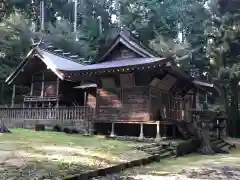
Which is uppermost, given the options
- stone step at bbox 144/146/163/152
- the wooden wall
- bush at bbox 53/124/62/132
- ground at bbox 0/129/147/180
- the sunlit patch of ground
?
the wooden wall

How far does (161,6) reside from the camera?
4756 cm

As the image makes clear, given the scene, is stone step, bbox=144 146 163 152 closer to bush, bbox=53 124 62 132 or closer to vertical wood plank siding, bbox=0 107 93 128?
vertical wood plank siding, bbox=0 107 93 128

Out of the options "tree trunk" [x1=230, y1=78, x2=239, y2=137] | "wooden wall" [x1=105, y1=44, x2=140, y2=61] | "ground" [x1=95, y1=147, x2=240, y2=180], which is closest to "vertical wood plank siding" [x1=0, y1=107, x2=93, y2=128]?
"wooden wall" [x1=105, y1=44, x2=140, y2=61]

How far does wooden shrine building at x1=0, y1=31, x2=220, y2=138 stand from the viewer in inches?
703

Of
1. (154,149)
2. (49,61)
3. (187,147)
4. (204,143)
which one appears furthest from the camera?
(49,61)

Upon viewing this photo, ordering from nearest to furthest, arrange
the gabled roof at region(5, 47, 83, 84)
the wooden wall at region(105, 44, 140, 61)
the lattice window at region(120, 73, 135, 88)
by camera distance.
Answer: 1. the lattice window at region(120, 73, 135, 88)
2. the wooden wall at region(105, 44, 140, 61)
3. the gabled roof at region(5, 47, 83, 84)

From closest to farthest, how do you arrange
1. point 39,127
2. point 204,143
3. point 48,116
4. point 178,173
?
1. point 178,173
2. point 204,143
3. point 39,127
4. point 48,116

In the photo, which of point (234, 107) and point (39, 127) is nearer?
point (39, 127)

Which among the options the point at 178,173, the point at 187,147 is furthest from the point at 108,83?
the point at 178,173

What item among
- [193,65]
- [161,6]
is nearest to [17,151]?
[193,65]

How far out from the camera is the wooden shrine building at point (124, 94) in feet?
58.5

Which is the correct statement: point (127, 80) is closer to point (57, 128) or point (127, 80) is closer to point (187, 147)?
point (187, 147)

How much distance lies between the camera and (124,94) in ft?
61.5

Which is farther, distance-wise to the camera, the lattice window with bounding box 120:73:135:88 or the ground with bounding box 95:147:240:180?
the lattice window with bounding box 120:73:135:88
